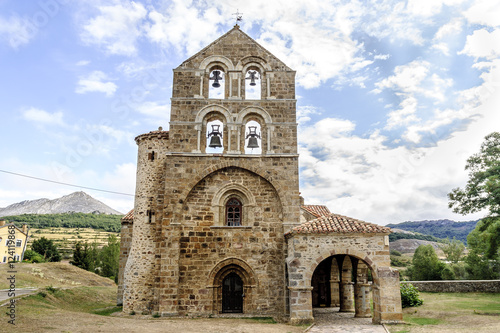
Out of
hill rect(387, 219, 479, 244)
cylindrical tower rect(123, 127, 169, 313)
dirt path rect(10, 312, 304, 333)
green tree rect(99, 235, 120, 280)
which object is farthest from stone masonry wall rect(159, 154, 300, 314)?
hill rect(387, 219, 479, 244)

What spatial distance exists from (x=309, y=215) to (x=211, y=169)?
27.7ft

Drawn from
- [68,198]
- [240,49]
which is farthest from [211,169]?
[68,198]

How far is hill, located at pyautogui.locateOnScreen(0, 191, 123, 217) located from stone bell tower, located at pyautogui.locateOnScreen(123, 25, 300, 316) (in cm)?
9727

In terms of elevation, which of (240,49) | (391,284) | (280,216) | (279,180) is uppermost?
(240,49)

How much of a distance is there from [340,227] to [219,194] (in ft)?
19.4

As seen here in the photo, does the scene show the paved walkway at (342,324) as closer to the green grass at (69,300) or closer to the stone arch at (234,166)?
the stone arch at (234,166)

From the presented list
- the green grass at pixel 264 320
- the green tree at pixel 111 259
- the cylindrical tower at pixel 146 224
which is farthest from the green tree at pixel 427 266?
the green tree at pixel 111 259

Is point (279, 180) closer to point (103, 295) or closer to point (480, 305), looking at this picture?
point (480, 305)

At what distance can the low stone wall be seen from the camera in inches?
920

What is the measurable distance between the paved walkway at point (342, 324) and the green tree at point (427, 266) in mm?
23026

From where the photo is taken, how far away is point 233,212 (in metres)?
17.1

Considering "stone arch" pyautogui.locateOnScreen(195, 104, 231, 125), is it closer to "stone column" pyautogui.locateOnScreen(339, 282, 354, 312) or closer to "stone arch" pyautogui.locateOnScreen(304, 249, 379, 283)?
"stone arch" pyautogui.locateOnScreen(304, 249, 379, 283)

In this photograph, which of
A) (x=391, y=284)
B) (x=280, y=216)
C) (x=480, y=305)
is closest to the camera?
(x=391, y=284)

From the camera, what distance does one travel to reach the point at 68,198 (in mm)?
121812
